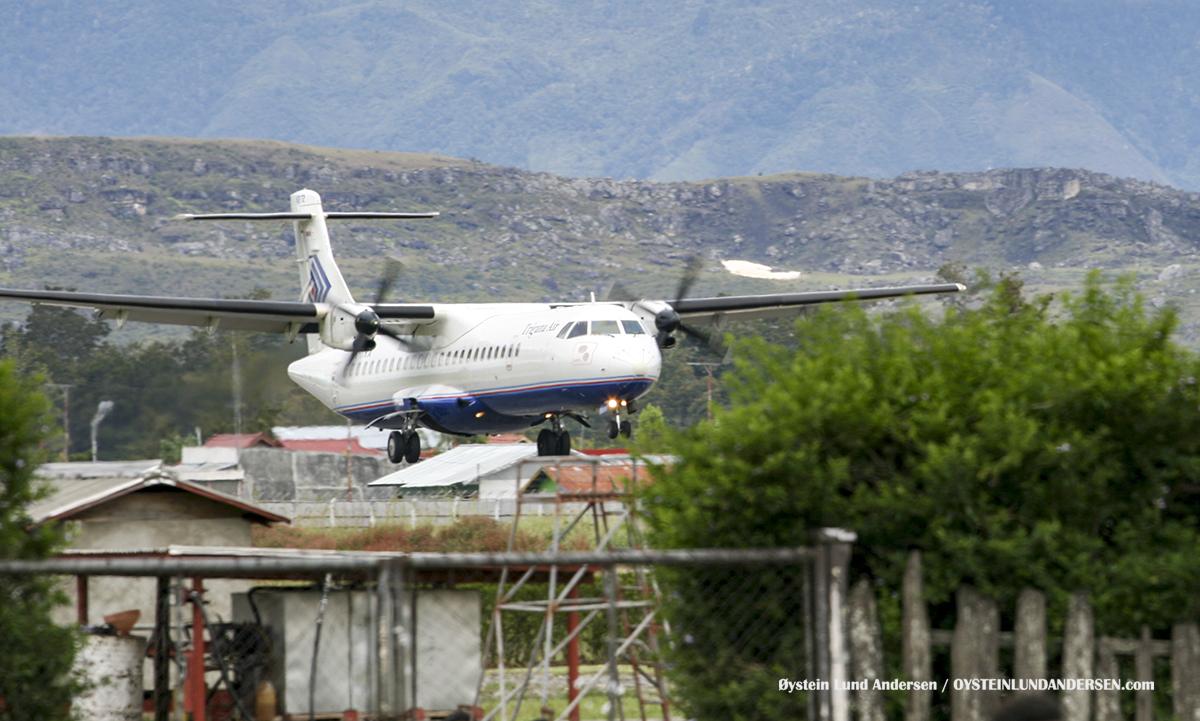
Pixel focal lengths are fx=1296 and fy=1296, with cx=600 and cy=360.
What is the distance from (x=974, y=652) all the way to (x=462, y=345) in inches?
849

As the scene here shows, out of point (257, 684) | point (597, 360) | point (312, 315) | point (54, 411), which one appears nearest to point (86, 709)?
point (257, 684)

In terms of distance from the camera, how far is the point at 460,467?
175ft

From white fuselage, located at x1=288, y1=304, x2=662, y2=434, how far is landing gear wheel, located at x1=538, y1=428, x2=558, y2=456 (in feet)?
1.44

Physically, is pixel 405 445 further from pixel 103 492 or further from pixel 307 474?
pixel 307 474

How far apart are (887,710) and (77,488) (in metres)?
10.9

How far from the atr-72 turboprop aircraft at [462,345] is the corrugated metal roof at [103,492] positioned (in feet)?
28.2

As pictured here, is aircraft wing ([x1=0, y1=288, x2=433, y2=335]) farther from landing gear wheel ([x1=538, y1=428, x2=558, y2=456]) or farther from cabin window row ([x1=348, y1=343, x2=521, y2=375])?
landing gear wheel ([x1=538, y1=428, x2=558, y2=456])

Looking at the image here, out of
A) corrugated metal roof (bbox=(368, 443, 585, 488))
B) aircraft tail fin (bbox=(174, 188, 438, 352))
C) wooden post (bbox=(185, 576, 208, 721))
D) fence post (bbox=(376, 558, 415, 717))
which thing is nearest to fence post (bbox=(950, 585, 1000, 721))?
fence post (bbox=(376, 558, 415, 717))

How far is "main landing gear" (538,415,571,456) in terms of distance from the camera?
27.1 metres

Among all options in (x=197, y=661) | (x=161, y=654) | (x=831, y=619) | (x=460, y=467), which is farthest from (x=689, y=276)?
(x=460, y=467)

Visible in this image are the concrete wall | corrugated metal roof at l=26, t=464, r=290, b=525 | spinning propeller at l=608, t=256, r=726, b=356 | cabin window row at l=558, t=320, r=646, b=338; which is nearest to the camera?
corrugated metal roof at l=26, t=464, r=290, b=525

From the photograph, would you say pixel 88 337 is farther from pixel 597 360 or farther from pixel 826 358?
pixel 826 358

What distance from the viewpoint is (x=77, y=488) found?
1494cm

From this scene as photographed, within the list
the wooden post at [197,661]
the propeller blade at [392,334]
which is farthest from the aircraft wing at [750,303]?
the wooden post at [197,661]
